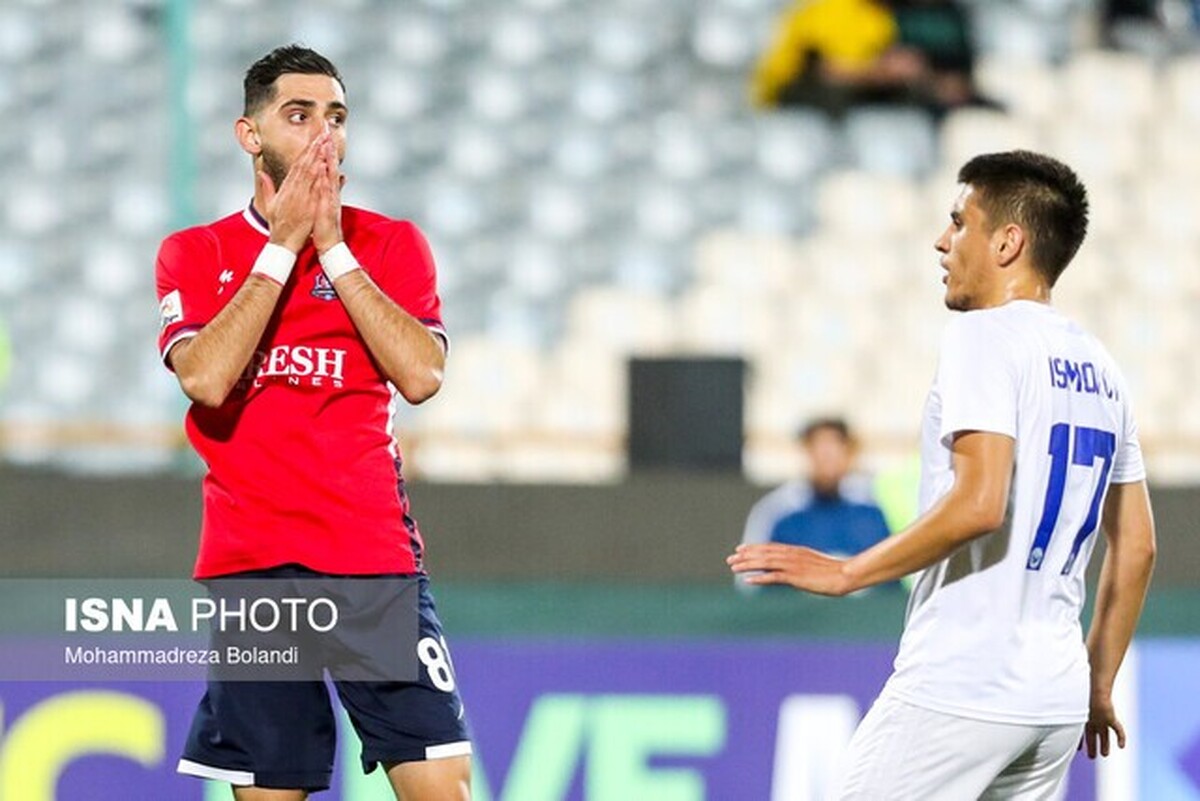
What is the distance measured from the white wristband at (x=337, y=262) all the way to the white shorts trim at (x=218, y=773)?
37.4 inches

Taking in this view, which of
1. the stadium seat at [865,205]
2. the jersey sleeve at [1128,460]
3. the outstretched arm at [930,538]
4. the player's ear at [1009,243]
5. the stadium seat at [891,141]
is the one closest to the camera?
the outstretched arm at [930,538]

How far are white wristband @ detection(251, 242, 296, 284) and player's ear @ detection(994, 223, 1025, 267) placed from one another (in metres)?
1.28

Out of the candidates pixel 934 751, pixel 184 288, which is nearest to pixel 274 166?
pixel 184 288

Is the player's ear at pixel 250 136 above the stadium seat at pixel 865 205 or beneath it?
beneath

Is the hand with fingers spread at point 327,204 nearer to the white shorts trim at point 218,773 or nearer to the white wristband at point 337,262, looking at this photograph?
the white wristband at point 337,262

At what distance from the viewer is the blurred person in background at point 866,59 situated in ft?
33.6

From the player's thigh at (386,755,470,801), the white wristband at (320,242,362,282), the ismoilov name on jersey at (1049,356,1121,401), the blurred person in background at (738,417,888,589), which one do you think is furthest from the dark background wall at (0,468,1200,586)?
the ismoilov name on jersey at (1049,356,1121,401)

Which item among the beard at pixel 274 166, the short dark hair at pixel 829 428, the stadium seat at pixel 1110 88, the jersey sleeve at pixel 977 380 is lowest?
the jersey sleeve at pixel 977 380

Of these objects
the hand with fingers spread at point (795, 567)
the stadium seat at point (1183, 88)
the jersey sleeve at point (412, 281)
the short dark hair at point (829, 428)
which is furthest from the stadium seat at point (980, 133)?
the hand with fingers spread at point (795, 567)

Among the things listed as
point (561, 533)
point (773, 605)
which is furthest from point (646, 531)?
point (773, 605)

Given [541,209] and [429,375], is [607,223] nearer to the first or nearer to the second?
[541,209]

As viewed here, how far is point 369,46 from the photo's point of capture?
10109 millimetres

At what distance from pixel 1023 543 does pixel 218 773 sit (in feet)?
5.16

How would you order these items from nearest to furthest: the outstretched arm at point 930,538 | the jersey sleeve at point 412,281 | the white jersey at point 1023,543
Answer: the outstretched arm at point 930,538 < the white jersey at point 1023,543 < the jersey sleeve at point 412,281
